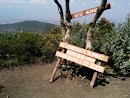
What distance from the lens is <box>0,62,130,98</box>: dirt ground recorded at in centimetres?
303

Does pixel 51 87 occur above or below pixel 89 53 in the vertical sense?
below

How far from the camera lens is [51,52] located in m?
5.54

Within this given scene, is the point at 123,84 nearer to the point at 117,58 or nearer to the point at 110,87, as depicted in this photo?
the point at 110,87

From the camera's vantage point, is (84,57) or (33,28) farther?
(33,28)

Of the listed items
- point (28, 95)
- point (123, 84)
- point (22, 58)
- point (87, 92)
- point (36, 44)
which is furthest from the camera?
point (36, 44)

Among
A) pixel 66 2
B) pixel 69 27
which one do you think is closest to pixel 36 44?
pixel 69 27

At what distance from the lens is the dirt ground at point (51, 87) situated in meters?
3.03

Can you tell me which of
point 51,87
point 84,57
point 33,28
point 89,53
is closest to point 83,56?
point 84,57

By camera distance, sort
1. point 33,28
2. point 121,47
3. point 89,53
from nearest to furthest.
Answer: point 89,53
point 121,47
point 33,28

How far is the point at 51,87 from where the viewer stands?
10.9 feet

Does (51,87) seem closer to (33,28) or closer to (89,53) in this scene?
(89,53)

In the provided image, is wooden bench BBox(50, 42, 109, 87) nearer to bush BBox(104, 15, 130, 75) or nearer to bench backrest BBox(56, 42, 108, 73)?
bench backrest BBox(56, 42, 108, 73)

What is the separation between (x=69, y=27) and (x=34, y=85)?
2552mm

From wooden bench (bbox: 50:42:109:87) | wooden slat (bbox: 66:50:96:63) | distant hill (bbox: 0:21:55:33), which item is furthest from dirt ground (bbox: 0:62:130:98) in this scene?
distant hill (bbox: 0:21:55:33)
